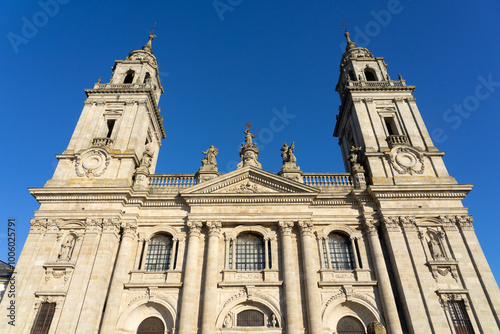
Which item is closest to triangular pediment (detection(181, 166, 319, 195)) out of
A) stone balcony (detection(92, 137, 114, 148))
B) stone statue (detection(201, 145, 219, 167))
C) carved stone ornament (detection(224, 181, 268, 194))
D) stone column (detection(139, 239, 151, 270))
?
carved stone ornament (detection(224, 181, 268, 194))

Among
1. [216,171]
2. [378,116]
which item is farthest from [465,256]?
[216,171]

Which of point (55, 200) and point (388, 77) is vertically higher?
point (388, 77)

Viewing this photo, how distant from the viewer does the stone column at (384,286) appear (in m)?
17.6

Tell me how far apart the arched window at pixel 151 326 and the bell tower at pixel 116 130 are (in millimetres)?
8749

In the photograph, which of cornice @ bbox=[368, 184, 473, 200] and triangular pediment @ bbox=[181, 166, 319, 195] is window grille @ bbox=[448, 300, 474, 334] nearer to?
cornice @ bbox=[368, 184, 473, 200]

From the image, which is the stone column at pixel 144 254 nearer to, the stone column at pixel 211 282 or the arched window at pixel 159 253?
the arched window at pixel 159 253

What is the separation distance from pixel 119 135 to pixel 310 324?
730 inches

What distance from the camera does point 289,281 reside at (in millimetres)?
19234

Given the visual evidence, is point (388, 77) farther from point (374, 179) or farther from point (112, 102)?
point (112, 102)

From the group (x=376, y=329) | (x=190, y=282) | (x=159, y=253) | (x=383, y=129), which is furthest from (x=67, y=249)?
(x=383, y=129)

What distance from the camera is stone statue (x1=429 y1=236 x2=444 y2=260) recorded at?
65.2 ft

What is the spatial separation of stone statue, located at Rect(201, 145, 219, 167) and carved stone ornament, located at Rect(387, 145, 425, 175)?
12324 millimetres

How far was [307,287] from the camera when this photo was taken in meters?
19.0

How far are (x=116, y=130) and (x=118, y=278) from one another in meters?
11.9
